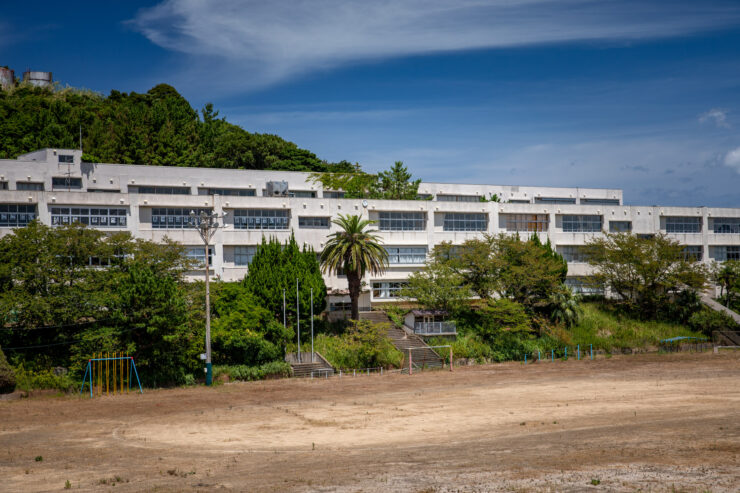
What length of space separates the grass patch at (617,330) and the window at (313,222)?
26.0 metres

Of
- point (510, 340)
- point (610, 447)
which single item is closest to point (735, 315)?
point (510, 340)

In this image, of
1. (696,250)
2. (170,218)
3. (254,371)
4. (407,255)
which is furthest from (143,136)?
(696,250)

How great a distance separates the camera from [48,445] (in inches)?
1100

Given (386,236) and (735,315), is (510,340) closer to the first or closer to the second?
(386,236)

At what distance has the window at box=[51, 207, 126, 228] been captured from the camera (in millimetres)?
59625

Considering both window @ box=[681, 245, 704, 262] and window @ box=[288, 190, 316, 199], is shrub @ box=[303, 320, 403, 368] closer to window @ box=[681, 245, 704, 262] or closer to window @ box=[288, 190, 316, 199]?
window @ box=[288, 190, 316, 199]

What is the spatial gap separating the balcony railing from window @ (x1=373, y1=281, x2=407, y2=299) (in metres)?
8.84

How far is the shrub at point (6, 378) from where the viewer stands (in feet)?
136

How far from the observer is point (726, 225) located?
274 ft

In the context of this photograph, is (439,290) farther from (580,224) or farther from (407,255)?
(580,224)

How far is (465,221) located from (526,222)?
7621 millimetres

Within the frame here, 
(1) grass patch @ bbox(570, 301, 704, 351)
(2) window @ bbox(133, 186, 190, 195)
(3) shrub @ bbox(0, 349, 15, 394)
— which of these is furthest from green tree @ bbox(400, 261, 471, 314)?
(3) shrub @ bbox(0, 349, 15, 394)

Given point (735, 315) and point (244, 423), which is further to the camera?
point (735, 315)

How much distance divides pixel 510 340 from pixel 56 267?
37.1 meters
